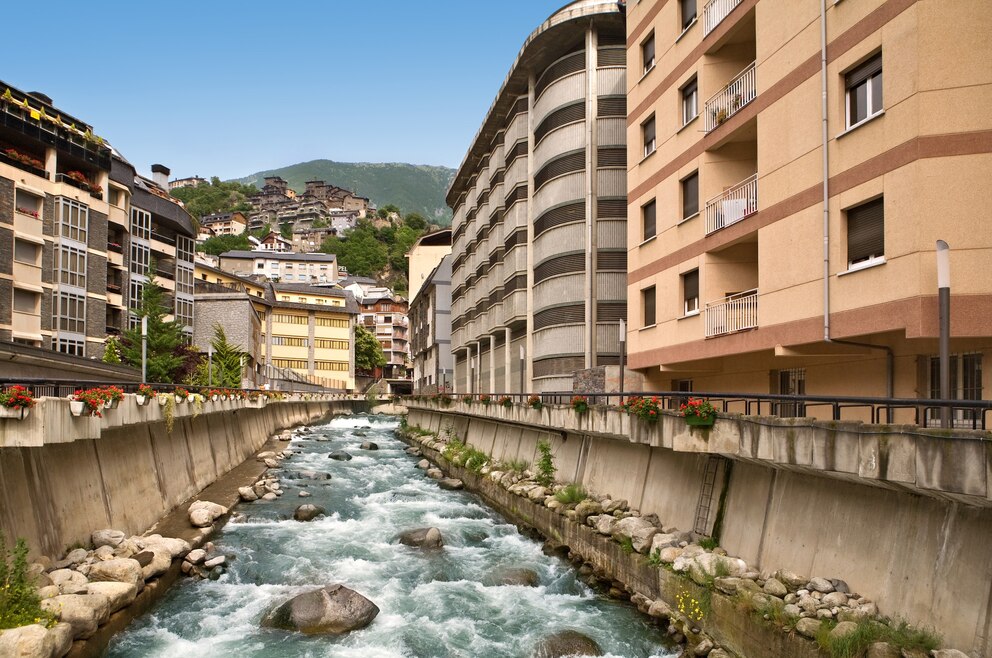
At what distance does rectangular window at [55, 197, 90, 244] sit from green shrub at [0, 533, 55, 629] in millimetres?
39110

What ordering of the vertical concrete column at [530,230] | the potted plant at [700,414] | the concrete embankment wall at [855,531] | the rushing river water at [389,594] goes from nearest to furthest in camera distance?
the concrete embankment wall at [855,531]
the rushing river water at [389,594]
the potted plant at [700,414]
the vertical concrete column at [530,230]

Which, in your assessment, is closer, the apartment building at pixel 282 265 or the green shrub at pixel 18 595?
the green shrub at pixel 18 595

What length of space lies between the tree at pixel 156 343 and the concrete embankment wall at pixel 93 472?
24.2m

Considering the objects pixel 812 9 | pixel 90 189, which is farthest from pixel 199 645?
pixel 90 189

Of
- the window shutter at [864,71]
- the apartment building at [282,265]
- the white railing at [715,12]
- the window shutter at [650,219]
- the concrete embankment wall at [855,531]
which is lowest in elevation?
the concrete embankment wall at [855,531]

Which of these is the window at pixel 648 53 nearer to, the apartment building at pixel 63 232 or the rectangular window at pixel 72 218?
the apartment building at pixel 63 232

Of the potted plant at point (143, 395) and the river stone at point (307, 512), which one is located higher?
the potted plant at point (143, 395)

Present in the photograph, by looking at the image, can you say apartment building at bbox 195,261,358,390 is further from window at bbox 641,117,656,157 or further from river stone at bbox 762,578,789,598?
river stone at bbox 762,578,789,598

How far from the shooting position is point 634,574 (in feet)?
52.2

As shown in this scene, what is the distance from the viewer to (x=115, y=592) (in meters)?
13.7

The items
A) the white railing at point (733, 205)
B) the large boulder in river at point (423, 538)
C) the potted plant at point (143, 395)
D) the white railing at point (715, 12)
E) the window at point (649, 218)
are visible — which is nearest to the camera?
the potted plant at point (143, 395)

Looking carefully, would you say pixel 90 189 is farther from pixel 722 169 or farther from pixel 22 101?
pixel 722 169

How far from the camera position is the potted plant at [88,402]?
14180 mm

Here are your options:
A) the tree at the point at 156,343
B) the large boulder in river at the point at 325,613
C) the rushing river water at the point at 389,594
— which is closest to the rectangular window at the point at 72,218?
the tree at the point at 156,343
